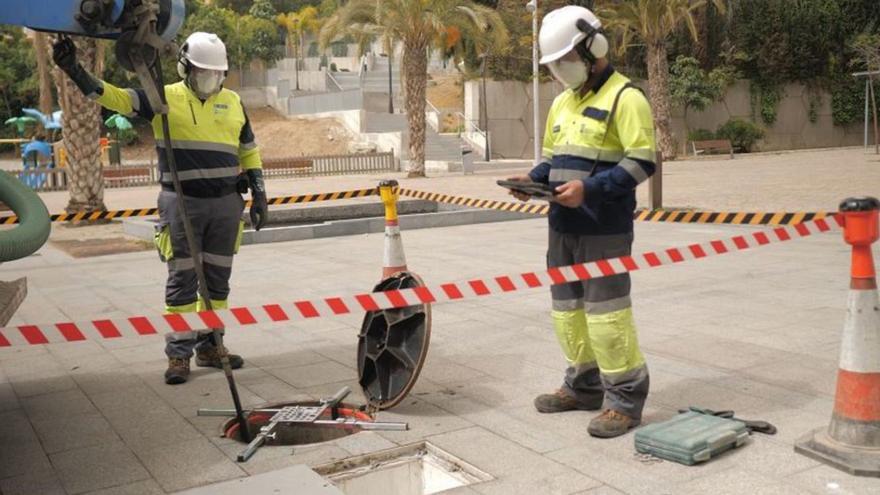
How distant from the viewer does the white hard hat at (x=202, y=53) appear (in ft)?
16.5

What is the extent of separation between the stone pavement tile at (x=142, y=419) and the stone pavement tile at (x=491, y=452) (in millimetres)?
1248

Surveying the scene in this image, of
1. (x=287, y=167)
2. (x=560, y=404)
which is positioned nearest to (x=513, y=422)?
(x=560, y=404)

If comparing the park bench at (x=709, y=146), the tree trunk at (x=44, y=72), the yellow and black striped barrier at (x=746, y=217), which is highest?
the tree trunk at (x=44, y=72)

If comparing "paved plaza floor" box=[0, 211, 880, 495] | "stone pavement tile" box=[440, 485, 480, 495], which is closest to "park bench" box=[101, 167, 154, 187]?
"paved plaza floor" box=[0, 211, 880, 495]

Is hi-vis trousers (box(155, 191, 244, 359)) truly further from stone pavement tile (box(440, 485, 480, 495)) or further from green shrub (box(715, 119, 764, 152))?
green shrub (box(715, 119, 764, 152))

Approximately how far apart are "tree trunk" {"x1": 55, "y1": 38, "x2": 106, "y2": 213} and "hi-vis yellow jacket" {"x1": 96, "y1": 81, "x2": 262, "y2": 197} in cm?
1071

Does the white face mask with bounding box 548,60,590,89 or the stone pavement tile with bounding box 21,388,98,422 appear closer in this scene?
the white face mask with bounding box 548,60,590,89

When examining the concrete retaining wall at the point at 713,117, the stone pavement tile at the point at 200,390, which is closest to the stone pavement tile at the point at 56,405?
the stone pavement tile at the point at 200,390

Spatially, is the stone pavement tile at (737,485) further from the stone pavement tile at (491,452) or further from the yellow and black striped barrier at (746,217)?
the yellow and black striped barrier at (746,217)

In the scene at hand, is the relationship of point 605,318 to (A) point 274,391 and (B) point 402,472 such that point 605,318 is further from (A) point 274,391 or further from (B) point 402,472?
(A) point 274,391

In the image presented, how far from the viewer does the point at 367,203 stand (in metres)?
16.1

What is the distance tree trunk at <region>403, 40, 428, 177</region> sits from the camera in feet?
89.5

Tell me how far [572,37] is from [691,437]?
183 centimetres

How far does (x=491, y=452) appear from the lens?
154 inches
